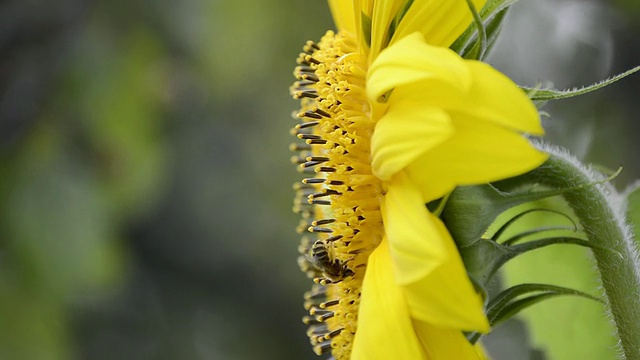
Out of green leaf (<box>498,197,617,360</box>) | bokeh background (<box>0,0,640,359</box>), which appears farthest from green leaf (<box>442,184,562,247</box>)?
bokeh background (<box>0,0,640,359</box>)

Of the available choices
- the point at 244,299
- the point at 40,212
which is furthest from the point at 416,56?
the point at 244,299

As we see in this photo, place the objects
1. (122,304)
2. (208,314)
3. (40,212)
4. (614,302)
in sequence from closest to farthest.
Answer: (614,302)
(40,212)
(122,304)
(208,314)

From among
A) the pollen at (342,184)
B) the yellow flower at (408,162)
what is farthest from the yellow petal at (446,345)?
the pollen at (342,184)

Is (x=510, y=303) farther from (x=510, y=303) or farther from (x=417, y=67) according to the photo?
(x=417, y=67)

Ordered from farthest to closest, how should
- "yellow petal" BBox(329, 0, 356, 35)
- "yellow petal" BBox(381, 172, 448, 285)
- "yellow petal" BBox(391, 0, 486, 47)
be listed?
1. "yellow petal" BBox(329, 0, 356, 35)
2. "yellow petal" BBox(391, 0, 486, 47)
3. "yellow petal" BBox(381, 172, 448, 285)

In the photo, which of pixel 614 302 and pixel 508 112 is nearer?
pixel 508 112

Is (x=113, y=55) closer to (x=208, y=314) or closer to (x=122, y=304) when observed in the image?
(x=122, y=304)

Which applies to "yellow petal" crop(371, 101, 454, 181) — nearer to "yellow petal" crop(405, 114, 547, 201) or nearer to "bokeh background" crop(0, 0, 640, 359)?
"yellow petal" crop(405, 114, 547, 201)

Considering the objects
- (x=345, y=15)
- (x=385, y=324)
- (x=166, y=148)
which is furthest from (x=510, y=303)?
(x=166, y=148)
